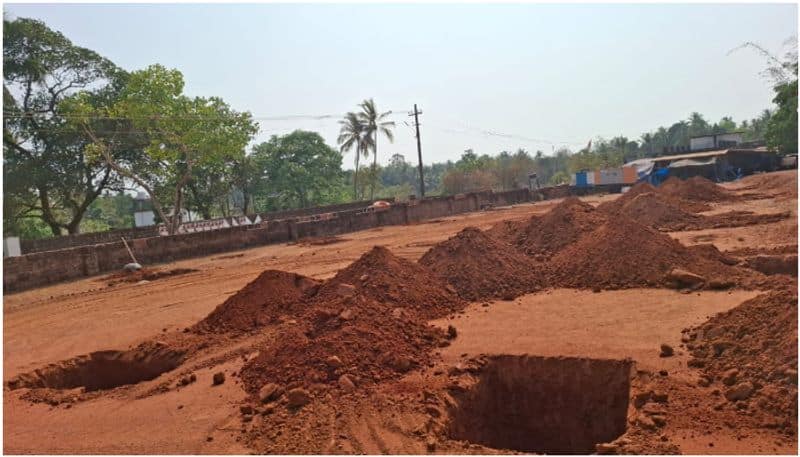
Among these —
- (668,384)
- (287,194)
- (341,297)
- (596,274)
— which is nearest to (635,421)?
(668,384)

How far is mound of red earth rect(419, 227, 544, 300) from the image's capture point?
359 inches

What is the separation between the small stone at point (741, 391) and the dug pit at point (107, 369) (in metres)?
6.07

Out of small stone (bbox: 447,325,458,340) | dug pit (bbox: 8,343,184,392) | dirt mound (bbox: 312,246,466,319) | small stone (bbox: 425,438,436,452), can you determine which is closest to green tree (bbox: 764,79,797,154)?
dirt mound (bbox: 312,246,466,319)

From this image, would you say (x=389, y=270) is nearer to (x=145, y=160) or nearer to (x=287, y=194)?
(x=145, y=160)

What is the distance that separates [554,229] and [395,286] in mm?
4972

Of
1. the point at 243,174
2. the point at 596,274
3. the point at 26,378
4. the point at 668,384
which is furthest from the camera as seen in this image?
the point at 243,174

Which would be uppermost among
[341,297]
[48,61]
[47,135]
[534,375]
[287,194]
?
[48,61]

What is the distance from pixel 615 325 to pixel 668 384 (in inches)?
76.8

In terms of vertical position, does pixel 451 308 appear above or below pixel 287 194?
below

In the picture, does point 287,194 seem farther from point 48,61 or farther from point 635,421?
point 635,421

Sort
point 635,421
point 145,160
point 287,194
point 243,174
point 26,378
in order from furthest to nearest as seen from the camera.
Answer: point 287,194 → point 243,174 → point 145,160 → point 26,378 → point 635,421

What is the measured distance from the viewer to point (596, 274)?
9250 mm

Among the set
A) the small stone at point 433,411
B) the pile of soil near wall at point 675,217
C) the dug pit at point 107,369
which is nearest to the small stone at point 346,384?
the small stone at point 433,411

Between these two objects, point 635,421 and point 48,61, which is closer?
point 635,421
